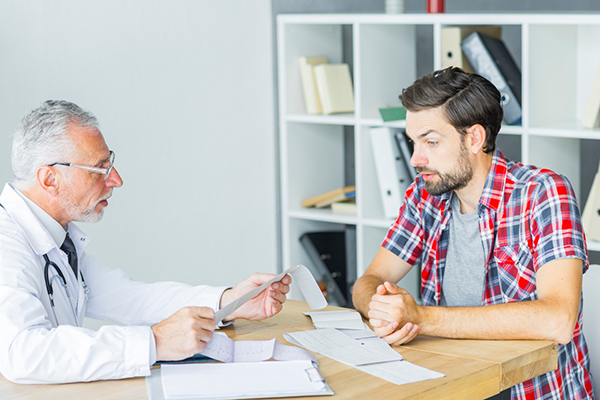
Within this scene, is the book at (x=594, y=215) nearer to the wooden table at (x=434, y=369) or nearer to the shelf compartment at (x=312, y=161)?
the wooden table at (x=434, y=369)

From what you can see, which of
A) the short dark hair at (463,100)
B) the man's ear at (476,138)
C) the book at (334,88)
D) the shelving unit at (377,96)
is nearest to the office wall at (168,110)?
the shelving unit at (377,96)

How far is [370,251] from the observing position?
339 centimetres

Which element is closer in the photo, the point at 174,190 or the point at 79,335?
the point at 79,335

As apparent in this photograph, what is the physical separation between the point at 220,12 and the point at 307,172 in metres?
0.85

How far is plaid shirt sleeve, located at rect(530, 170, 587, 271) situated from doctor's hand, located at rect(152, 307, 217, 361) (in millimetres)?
821

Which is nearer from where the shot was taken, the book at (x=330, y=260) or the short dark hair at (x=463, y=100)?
the short dark hair at (x=463, y=100)

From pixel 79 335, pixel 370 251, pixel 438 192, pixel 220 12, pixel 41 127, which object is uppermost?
pixel 220 12

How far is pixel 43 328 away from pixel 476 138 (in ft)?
3.93

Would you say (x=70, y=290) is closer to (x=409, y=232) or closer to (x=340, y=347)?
(x=340, y=347)

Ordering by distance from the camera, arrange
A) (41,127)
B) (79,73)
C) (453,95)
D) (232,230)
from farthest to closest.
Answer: (232,230), (79,73), (453,95), (41,127)

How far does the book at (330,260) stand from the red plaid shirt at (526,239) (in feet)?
4.70

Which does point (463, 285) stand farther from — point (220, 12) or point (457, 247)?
point (220, 12)

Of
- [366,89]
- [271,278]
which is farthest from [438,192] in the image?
[366,89]

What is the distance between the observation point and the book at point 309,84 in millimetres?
3506
